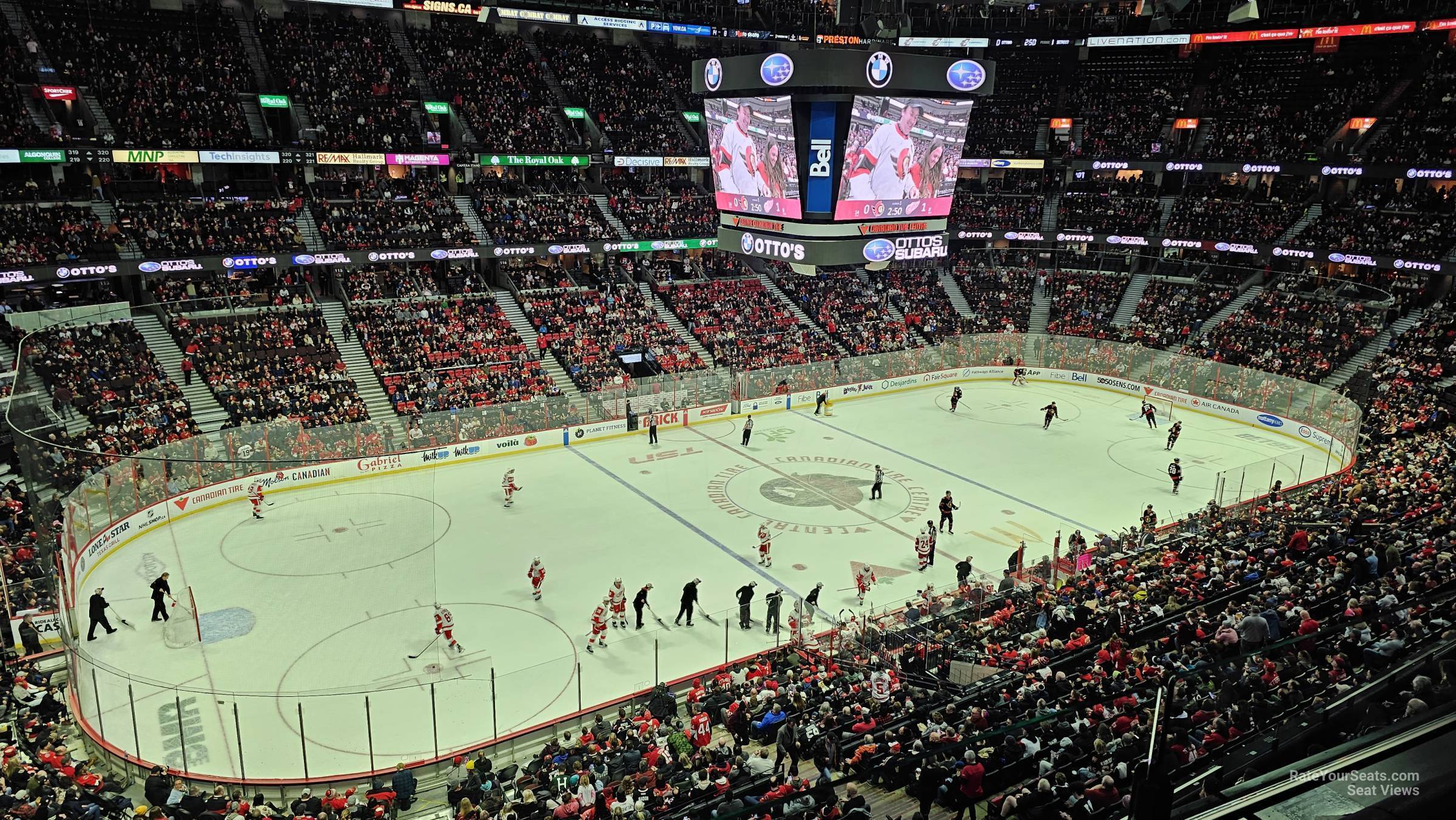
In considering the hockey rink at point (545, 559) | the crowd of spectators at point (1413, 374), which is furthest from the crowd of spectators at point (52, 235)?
the crowd of spectators at point (1413, 374)

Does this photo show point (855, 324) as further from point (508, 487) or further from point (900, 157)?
point (508, 487)

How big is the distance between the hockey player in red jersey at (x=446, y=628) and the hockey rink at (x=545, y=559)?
12.1 inches

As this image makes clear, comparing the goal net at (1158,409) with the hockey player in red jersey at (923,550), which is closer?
the hockey player in red jersey at (923,550)

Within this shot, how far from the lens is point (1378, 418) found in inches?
1293

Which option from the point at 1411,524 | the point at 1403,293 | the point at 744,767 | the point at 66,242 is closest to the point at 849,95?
the point at 1411,524

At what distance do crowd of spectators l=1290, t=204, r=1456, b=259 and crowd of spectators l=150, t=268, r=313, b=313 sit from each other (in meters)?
47.2

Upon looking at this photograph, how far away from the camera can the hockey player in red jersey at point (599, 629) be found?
19297 mm

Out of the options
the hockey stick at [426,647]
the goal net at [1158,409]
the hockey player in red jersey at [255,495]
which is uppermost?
the goal net at [1158,409]

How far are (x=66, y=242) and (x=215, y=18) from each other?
51.3ft

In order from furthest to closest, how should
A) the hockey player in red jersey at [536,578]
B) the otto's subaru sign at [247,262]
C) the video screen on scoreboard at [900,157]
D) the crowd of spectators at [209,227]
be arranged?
the otto's subaru sign at [247,262] → the crowd of spectators at [209,227] → the video screen on scoreboard at [900,157] → the hockey player in red jersey at [536,578]

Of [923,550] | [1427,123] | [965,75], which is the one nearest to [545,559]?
[923,550]

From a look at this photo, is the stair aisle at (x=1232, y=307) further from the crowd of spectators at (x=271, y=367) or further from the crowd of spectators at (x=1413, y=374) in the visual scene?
the crowd of spectators at (x=271, y=367)

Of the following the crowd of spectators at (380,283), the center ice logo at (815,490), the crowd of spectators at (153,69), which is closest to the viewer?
the center ice logo at (815,490)

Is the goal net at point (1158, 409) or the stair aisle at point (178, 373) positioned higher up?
the stair aisle at point (178, 373)
